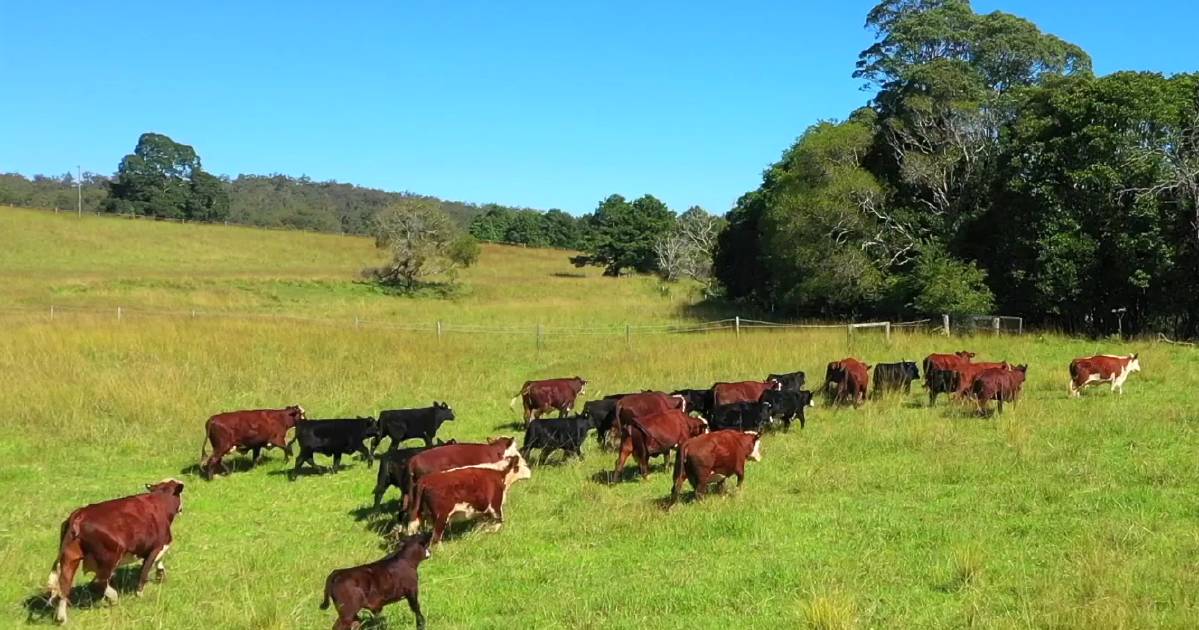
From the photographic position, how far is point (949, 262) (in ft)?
98.6

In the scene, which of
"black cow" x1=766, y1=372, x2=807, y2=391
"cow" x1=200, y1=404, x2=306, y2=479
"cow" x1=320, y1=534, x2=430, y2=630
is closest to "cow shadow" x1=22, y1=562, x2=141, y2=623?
"cow" x1=320, y1=534, x2=430, y2=630

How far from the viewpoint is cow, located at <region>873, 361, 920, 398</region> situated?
17.2m

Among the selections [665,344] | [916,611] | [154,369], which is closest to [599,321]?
[665,344]

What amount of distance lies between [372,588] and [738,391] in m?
10.0

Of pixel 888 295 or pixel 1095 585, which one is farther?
pixel 888 295

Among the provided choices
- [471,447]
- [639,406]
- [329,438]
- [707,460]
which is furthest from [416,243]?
[707,460]

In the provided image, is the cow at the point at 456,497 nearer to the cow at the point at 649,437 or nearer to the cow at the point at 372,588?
the cow at the point at 372,588

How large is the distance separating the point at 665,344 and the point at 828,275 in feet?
37.6

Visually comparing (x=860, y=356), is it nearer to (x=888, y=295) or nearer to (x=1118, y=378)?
(x=1118, y=378)

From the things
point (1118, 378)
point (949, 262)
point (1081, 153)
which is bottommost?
point (1118, 378)

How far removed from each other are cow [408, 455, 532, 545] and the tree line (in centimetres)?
2270

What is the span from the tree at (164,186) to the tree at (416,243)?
2332 inches

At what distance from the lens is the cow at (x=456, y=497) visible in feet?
29.5

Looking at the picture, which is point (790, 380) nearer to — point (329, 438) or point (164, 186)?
point (329, 438)
